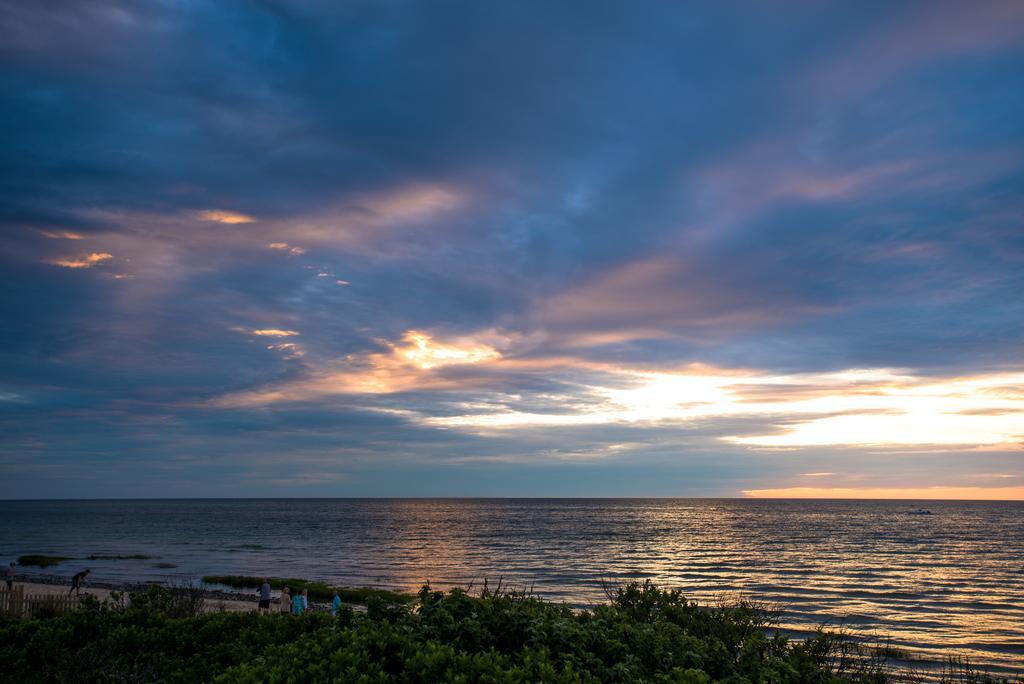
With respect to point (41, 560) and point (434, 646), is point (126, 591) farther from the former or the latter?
point (434, 646)

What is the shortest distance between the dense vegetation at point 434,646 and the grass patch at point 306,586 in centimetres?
2980

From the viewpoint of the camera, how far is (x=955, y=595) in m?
44.5

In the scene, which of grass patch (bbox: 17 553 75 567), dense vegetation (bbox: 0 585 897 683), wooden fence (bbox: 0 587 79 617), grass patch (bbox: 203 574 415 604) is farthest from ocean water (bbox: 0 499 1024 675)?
wooden fence (bbox: 0 587 79 617)

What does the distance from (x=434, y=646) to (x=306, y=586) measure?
42.3 metres

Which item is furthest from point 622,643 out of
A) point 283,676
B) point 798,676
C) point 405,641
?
point 283,676

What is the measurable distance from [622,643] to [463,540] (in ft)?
290

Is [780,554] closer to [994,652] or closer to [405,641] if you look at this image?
[994,652]

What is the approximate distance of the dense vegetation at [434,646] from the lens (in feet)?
20.2

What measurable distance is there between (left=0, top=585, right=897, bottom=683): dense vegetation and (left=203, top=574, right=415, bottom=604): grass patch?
29.8 meters

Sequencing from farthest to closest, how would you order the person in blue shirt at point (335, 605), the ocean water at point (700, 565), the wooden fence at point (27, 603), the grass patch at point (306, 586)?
the grass patch at point (306, 586) → the ocean water at point (700, 565) → the wooden fence at point (27, 603) → the person in blue shirt at point (335, 605)

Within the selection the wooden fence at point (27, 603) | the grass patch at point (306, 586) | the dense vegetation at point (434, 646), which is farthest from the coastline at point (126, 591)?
the dense vegetation at point (434, 646)

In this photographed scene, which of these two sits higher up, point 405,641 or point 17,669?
point 405,641

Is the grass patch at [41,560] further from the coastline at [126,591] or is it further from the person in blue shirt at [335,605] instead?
the person in blue shirt at [335,605]

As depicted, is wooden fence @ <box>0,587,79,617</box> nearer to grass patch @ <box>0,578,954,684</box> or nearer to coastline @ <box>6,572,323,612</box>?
coastline @ <box>6,572,323,612</box>
